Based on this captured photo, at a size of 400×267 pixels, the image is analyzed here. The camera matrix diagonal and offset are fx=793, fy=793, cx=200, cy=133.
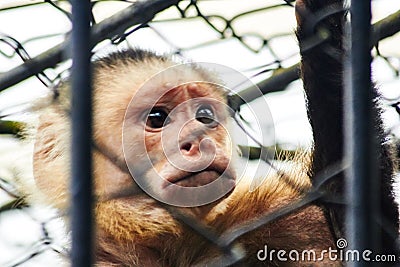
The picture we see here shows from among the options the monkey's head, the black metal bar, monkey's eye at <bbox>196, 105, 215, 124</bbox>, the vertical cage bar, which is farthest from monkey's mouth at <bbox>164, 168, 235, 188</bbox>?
the black metal bar

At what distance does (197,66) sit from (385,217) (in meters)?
0.62

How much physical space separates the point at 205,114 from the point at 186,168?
29 centimetres

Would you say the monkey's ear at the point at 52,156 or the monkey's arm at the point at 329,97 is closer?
the monkey's arm at the point at 329,97

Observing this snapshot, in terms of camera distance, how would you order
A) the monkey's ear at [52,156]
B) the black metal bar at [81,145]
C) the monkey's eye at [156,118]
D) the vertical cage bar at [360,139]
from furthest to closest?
the monkey's ear at [52,156]
the monkey's eye at [156,118]
the vertical cage bar at [360,139]
the black metal bar at [81,145]

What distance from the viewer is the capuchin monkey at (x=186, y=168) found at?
167 cm

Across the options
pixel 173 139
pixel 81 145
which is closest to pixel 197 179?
pixel 173 139

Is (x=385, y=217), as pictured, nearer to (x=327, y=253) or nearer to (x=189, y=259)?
(x=327, y=253)

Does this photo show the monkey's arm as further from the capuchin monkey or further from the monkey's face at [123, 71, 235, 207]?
the monkey's face at [123, 71, 235, 207]

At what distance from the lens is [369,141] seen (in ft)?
3.31

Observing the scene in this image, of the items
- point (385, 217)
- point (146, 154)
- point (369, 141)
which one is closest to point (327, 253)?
point (385, 217)

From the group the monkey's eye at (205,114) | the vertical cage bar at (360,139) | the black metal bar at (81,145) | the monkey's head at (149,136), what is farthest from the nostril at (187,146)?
the black metal bar at (81,145)

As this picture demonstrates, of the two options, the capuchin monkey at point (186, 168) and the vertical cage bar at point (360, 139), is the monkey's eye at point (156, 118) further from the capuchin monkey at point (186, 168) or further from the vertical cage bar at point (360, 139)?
the vertical cage bar at point (360, 139)

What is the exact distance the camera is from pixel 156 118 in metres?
1.84

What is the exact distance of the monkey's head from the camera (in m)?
1.68
